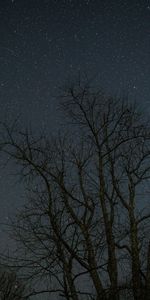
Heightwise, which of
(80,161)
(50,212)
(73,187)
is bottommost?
(50,212)

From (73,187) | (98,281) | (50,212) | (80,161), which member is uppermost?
(80,161)

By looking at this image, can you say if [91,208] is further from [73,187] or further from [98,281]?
[98,281]

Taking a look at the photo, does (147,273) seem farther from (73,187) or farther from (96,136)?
(96,136)

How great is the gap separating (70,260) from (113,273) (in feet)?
3.55

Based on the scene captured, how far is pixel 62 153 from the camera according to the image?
11500mm

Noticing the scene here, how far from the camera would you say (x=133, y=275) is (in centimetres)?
1045

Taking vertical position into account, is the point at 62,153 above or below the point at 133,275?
above

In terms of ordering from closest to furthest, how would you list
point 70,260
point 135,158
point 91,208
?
point 70,260 → point 91,208 → point 135,158

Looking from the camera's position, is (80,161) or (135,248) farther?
(80,161)

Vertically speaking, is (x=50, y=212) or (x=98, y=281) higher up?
(x=50, y=212)

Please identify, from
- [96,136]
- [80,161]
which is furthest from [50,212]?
[96,136]

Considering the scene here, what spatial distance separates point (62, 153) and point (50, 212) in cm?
175

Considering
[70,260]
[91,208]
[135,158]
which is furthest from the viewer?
[135,158]

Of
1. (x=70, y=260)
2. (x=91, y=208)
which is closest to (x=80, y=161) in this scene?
(x=91, y=208)
